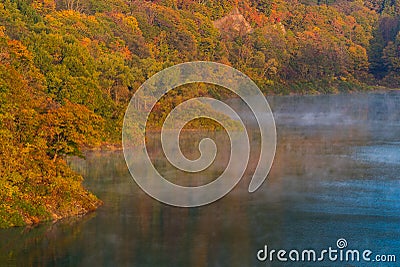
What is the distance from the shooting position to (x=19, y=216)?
22.2 meters

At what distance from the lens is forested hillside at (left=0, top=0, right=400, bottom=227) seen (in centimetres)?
2338

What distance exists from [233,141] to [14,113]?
1739cm

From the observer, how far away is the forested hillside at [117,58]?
23.4m

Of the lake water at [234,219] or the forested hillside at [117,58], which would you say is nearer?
the lake water at [234,219]

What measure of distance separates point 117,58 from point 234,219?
21699 millimetres

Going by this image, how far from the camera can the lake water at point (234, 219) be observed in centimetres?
2086

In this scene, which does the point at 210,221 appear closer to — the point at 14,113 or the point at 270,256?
the point at 270,256

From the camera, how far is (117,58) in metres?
43.8

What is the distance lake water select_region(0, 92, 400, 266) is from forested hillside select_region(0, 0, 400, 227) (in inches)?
56.4

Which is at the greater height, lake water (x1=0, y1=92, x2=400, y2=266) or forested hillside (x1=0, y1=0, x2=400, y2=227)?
forested hillside (x1=0, y1=0, x2=400, y2=227)

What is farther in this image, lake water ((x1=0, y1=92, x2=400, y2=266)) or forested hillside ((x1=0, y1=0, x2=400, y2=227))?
forested hillside ((x1=0, y1=0, x2=400, y2=227))

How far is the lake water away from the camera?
20859 mm

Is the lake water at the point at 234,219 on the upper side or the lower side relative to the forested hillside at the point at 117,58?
lower

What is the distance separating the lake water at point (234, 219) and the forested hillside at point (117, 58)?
1433 mm
